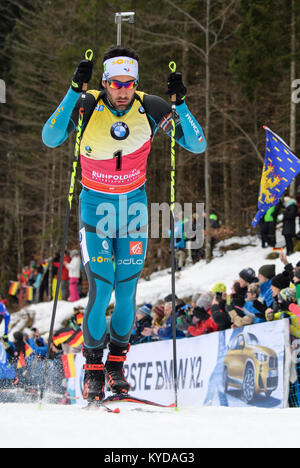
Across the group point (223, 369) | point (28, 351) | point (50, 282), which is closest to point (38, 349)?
point (28, 351)

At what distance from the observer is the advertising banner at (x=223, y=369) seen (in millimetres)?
6074

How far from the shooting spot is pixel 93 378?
4.47m

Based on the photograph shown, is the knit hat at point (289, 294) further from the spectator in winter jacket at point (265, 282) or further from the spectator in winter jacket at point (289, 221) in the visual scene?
the spectator in winter jacket at point (289, 221)

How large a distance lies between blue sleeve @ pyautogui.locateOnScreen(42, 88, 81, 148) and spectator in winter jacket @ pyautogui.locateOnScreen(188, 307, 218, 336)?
4.11 m

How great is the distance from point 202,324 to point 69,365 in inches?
150

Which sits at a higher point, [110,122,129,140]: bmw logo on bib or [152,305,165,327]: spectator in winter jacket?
[110,122,129,140]: bmw logo on bib

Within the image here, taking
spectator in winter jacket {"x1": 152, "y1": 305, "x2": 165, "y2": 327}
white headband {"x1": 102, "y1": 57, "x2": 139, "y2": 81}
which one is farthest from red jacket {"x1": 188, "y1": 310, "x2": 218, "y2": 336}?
white headband {"x1": 102, "y1": 57, "x2": 139, "y2": 81}

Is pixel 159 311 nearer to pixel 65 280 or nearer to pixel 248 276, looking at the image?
pixel 248 276

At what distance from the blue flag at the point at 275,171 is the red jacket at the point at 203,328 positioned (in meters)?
1.51

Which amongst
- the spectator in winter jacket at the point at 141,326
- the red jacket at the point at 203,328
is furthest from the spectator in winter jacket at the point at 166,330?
the red jacket at the point at 203,328

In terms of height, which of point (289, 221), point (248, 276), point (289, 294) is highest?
point (289, 221)

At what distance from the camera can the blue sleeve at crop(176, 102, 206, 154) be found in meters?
4.79

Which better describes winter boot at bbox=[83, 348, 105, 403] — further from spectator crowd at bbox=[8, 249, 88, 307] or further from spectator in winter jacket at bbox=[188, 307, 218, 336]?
spectator crowd at bbox=[8, 249, 88, 307]

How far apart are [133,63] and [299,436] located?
3068 millimetres
